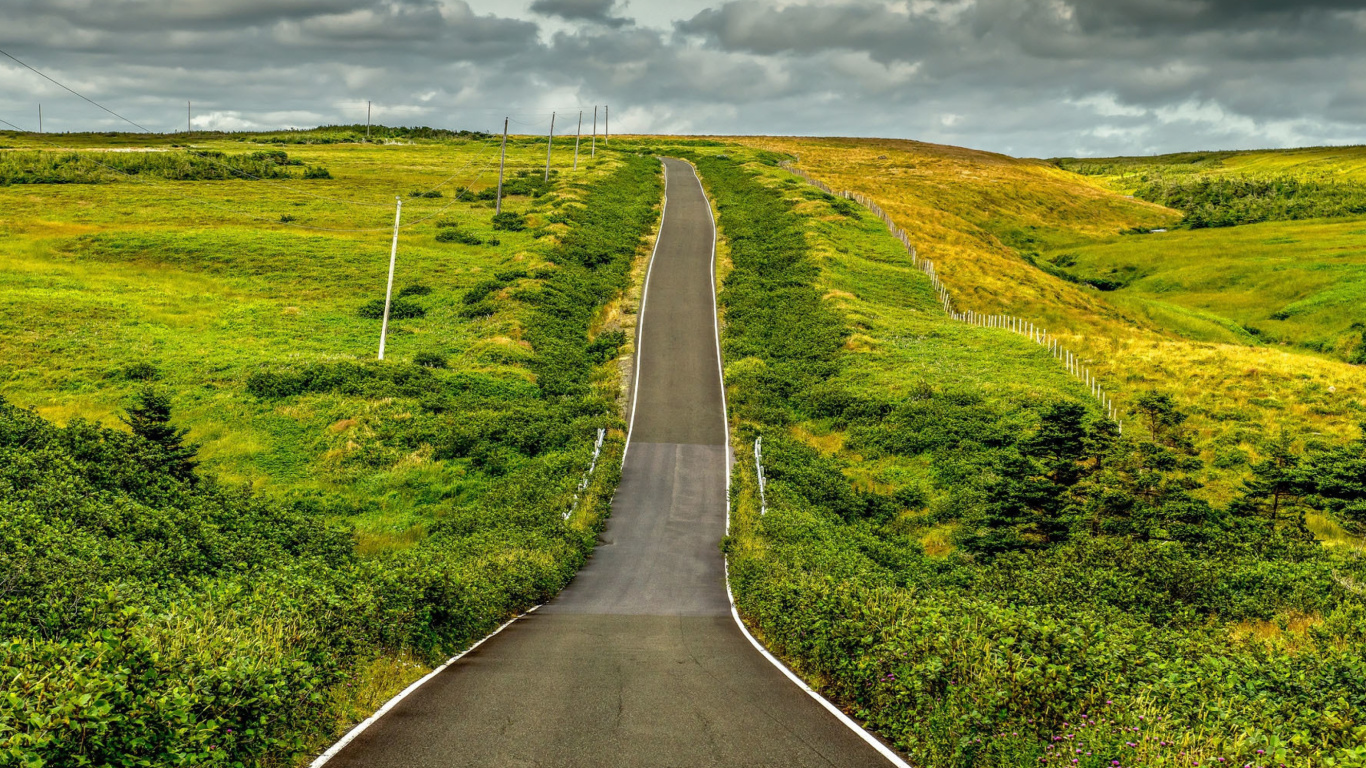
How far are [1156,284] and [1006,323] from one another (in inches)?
1469

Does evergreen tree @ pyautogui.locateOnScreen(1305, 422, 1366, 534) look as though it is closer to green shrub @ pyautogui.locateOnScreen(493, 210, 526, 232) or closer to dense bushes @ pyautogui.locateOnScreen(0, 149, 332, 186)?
green shrub @ pyautogui.locateOnScreen(493, 210, 526, 232)

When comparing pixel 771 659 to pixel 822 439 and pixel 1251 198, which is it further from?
pixel 1251 198

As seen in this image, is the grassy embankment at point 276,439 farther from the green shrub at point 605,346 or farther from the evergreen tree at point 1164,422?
the evergreen tree at point 1164,422

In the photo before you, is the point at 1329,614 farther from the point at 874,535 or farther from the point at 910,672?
the point at 874,535

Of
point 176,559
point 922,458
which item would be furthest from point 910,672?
point 922,458

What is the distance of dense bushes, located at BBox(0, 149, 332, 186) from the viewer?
82.6 meters

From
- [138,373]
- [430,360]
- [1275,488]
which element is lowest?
[138,373]

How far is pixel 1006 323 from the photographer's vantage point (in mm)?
53438

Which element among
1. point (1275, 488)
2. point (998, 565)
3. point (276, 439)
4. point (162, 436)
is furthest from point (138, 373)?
point (1275, 488)

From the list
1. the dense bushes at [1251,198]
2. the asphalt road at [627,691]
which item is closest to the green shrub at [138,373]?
the asphalt road at [627,691]

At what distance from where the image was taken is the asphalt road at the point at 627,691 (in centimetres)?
944

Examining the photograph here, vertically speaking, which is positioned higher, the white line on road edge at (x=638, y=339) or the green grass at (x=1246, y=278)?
the green grass at (x=1246, y=278)

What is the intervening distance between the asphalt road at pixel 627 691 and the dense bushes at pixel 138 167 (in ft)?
262

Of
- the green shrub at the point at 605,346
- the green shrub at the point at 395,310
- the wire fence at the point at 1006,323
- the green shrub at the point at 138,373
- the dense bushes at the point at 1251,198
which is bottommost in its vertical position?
the green shrub at the point at 138,373
